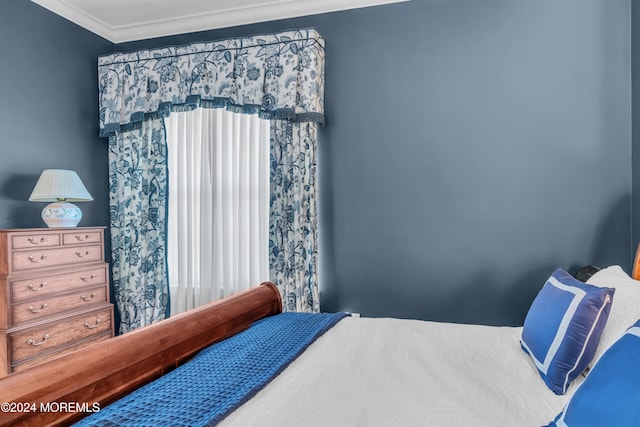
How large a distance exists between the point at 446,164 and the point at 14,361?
9.69 ft

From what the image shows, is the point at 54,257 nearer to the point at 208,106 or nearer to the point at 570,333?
the point at 208,106

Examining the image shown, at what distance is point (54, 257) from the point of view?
271cm

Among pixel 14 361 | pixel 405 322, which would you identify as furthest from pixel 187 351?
pixel 14 361

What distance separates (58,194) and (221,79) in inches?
54.6

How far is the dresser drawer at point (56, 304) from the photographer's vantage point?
2.50 meters

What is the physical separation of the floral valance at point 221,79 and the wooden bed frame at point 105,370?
176 cm

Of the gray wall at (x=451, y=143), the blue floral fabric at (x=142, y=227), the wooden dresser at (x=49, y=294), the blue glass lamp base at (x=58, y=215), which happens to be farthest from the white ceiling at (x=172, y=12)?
the wooden dresser at (x=49, y=294)

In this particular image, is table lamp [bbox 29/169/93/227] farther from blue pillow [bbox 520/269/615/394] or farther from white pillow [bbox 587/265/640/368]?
white pillow [bbox 587/265/640/368]

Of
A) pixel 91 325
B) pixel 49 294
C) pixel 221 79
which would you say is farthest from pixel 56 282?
pixel 221 79

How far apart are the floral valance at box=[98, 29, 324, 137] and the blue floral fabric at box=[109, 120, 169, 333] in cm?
18

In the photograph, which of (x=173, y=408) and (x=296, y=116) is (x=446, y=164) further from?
(x=173, y=408)

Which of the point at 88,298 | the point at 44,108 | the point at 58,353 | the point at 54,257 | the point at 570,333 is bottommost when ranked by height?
the point at 58,353

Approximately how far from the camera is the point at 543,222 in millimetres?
2729

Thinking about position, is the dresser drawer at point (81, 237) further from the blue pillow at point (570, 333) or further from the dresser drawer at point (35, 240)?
the blue pillow at point (570, 333)
